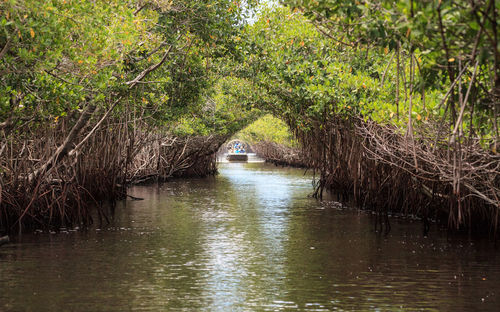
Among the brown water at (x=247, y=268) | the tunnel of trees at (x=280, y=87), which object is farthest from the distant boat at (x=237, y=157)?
the brown water at (x=247, y=268)

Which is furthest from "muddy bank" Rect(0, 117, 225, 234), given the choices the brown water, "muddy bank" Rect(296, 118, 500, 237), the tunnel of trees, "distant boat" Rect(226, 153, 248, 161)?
"distant boat" Rect(226, 153, 248, 161)

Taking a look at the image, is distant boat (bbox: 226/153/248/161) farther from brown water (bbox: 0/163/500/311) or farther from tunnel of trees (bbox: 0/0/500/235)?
brown water (bbox: 0/163/500/311)

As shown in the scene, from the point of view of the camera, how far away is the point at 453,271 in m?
9.38

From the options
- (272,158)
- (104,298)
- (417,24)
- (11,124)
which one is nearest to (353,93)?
(11,124)

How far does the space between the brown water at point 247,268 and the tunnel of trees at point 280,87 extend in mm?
971

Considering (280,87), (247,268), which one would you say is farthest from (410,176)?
(280,87)

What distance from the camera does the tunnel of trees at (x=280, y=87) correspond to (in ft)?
18.4

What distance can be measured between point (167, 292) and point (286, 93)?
11.2 metres

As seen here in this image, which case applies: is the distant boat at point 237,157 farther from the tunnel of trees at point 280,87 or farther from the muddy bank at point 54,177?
the muddy bank at point 54,177

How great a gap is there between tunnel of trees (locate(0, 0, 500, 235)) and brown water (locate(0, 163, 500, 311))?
0.97 meters

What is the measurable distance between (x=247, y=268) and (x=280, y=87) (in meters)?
9.21

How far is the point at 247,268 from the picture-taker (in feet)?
31.8

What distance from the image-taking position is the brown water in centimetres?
763

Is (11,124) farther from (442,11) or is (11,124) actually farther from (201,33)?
(442,11)
